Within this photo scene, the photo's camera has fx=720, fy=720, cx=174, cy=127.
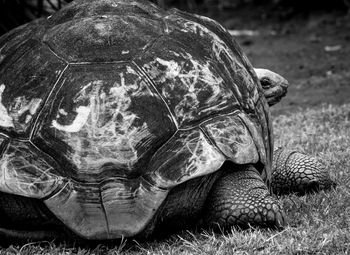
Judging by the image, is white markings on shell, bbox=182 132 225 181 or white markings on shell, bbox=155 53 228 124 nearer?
white markings on shell, bbox=182 132 225 181

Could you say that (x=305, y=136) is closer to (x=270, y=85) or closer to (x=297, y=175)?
(x=270, y=85)

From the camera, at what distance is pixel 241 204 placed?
10.4ft

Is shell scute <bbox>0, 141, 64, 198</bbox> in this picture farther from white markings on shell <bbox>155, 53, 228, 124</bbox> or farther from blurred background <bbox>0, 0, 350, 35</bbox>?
blurred background <bbox>0, 0, 350, 35</bbox>

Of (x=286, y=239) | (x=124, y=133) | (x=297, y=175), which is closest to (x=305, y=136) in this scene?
(x=297, y=175)

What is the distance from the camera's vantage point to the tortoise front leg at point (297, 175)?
3893mm

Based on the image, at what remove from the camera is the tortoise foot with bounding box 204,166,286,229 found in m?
3.16

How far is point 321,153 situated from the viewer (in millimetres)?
4758

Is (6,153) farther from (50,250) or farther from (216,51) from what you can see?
(216,51)

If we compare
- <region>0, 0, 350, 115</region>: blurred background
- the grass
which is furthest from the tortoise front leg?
<region>0, 0, 350, 115</region>: blurred background

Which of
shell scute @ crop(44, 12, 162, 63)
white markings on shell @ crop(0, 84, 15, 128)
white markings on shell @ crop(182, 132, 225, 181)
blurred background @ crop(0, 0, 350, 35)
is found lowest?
blurred background @ crop(0, 0, 350, 35)

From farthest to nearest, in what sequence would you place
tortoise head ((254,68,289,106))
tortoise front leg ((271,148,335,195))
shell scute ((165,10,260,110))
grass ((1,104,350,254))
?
tortoise head ((254,68,289,106)) < tortoise front leg ((271,148,335,195)) < shell scute ((165,10,260,110)) < grass ((1,104,350,254))

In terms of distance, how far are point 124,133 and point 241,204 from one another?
615 mm

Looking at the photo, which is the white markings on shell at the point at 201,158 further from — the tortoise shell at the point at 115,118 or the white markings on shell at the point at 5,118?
the white markings on shell at the point at 5,118

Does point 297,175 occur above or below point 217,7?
above
